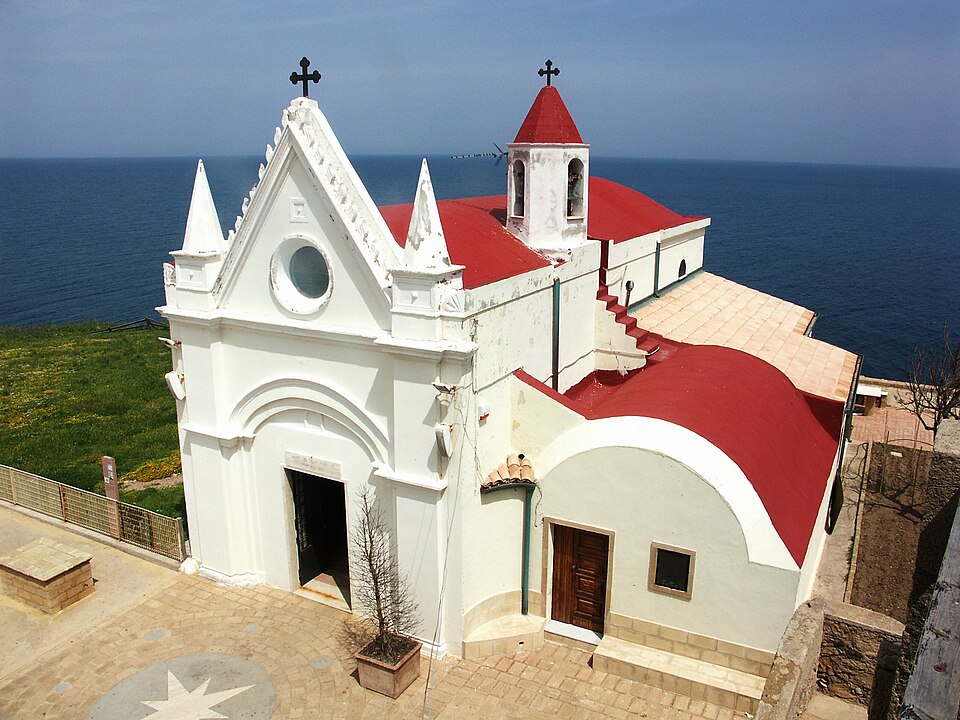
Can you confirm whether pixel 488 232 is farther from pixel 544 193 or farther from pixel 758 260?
pixel 758 260

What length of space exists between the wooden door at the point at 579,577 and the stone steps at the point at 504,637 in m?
0.62

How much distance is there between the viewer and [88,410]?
31906 millimetres

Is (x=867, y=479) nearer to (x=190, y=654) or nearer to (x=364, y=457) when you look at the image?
(x=364, y=457)

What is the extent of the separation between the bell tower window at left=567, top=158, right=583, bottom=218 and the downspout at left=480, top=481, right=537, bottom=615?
6.61 meters

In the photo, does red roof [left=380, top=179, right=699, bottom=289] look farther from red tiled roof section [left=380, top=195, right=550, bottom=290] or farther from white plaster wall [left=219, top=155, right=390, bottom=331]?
white plaster wall [left=219, top=155, right=390, bottom=331]

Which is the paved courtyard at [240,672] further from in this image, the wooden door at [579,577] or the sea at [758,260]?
the sea at [758,260]

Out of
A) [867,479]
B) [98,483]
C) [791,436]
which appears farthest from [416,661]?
[98,483]

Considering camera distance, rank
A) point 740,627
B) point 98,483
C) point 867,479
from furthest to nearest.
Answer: point 98,483, point 867,479, point 740,627

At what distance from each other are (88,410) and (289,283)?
21272 millimetres

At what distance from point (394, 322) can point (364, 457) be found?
301 cm

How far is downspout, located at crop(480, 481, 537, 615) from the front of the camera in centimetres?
1434

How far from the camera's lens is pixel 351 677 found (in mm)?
14117

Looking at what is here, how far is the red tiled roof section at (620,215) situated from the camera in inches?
837

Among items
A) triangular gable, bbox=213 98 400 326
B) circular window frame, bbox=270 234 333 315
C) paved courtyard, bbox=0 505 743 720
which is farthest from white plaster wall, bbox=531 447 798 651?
circular window frame, bbox=270 234 333 315
